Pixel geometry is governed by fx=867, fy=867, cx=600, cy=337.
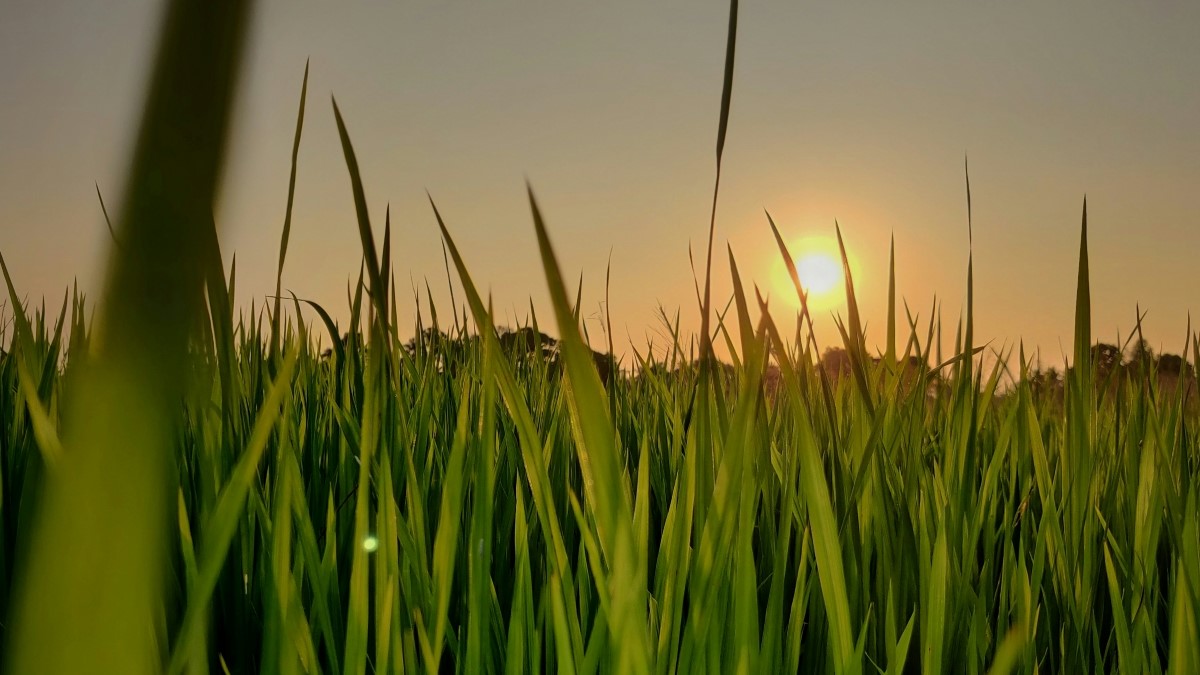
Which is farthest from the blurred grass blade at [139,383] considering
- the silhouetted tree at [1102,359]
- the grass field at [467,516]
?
the silhouetted tree at [1102,359]

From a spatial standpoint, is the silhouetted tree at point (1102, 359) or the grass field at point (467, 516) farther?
the silhouetted tree at point (1102, 359)

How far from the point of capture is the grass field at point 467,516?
4.6 inches

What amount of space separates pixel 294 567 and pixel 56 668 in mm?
425

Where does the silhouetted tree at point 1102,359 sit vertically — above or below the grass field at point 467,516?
above

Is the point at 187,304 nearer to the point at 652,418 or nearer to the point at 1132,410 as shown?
the point at 1132,410

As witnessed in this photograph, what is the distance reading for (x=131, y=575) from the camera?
0.43 ft

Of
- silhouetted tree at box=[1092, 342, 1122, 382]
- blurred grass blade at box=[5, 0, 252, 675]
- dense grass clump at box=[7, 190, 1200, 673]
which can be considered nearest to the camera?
blurred grass blade at box=[5, 0, 252, 675]

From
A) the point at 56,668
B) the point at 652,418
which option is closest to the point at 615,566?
the point at 56,668

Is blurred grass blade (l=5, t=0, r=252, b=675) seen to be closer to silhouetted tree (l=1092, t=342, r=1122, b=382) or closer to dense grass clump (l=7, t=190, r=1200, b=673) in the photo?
dense grass clump (l=7, t=190, r=1200, b=673)

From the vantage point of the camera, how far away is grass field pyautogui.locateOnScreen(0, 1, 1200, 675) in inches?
4.6

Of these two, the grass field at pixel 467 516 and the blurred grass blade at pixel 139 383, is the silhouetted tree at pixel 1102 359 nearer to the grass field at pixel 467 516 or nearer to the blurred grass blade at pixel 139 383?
the grass field at pixel 467 516

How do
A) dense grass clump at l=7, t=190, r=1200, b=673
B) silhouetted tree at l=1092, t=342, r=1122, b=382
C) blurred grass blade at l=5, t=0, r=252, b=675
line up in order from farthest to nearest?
silhouetted tree at l=1092, t=342, r=1122, b=382 → dense grass clump at l=7, t=190, r=1200, b=673 → blurred grass blade at l=5, t=0, r=252, b=675

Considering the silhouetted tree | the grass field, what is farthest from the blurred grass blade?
the silhouetted tree

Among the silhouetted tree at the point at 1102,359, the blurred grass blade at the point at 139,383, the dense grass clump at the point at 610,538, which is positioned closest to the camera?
the blurred grass blade at the point at 139,383
